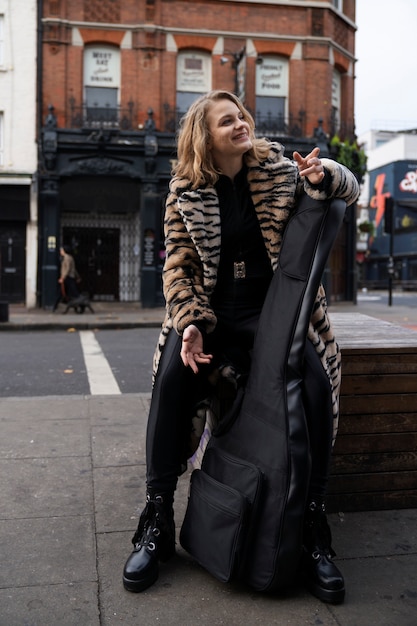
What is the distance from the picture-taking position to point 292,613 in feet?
8.18

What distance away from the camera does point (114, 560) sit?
2.92 m

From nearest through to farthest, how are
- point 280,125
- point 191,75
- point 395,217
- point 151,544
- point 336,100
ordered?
point 151,544
point 191,75
point 280,125
point 336,100
point 395,217

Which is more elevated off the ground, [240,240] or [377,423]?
[240,240]

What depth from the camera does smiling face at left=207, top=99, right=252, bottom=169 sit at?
3.01 meters

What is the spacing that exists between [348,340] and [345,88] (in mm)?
21657

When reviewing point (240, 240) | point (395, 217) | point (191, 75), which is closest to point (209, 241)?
point (240, 240)

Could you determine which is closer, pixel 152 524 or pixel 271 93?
pixel 152 524

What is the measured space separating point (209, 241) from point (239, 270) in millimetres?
198

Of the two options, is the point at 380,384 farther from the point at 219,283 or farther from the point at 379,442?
the point at 219,283

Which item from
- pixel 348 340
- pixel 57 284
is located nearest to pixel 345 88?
pixel 57 284

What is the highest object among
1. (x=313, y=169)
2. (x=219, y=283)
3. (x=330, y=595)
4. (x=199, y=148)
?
(x=199, y=148)

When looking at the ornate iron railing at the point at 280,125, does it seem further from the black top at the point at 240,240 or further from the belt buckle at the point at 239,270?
the belt buckle at the point at 239,270

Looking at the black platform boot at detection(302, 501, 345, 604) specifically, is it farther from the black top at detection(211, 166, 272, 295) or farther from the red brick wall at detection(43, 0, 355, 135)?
the red brick wall at detection(43, 0, 355, 135)

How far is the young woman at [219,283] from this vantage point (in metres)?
2.77
